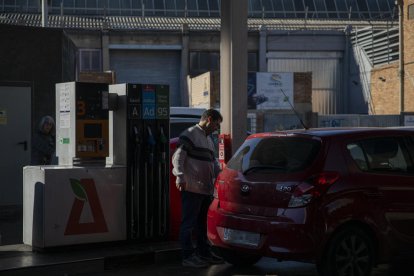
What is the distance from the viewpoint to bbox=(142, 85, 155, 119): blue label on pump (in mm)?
8359

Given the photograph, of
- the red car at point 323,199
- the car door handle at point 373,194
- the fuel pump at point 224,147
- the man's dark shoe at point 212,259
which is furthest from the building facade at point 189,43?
the car door handle at point 373,194

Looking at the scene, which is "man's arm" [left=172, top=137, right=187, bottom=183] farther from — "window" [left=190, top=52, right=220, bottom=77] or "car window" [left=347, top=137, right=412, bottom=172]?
"window" [left=190, top=52, right=220, bottom=77]

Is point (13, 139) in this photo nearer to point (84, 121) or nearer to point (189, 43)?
point (84, 121)

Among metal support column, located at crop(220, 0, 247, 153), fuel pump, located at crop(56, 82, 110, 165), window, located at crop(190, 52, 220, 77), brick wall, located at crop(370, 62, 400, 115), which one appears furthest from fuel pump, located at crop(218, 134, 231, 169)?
window, located at crop(190, 52, 220, 77)

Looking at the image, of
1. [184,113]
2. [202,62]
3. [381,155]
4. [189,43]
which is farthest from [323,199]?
[202,62]

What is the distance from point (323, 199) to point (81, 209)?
3.13 metres

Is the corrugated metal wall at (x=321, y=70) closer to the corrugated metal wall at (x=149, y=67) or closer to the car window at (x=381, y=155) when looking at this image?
the corrugated metal wall at (x=149, y=67)

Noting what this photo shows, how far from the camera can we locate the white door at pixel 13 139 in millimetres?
11609

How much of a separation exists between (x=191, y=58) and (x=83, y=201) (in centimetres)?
3415

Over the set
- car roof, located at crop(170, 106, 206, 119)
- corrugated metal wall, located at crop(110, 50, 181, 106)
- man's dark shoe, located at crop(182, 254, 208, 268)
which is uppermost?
corrugated metal wall, located at crop(110, 50, 181, 106)

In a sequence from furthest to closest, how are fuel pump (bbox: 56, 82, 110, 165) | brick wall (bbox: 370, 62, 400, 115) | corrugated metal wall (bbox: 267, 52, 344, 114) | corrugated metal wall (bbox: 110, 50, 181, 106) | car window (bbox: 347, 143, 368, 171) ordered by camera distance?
corrugated metal wall (bbox: 267, 52, 344, 114), corrugated metal wall (bbox: 110, 50, 181, 106), brick wall (bbox: 370, 62, 400, 115), fuel pump (bbox: 56, 82, 110, 165), car window (bbox: 347, 143, 368, 171)

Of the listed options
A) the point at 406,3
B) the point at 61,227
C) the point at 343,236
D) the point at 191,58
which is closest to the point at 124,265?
the point at 61,227

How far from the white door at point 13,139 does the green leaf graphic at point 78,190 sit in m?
4.27

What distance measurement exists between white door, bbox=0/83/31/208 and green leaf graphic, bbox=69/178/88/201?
427 cm
